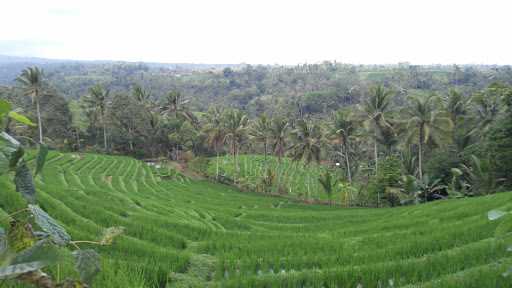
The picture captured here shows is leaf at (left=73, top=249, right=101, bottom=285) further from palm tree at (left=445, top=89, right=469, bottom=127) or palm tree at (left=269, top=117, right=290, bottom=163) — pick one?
palm tree at (left=445, top=89, right=469, bottom=127)

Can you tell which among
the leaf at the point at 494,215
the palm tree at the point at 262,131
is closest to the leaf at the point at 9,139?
the leaf at the point at 494,215

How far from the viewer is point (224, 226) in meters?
18.2

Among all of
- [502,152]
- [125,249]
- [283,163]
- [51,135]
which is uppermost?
[125,249]

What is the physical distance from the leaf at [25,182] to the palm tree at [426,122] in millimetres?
36366

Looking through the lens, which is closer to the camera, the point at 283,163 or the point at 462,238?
the point at 462,238

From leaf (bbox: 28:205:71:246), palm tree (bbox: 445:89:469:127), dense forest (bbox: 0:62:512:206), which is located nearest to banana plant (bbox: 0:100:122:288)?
leaf (bbox: 28:205:71:246)

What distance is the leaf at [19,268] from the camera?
51.5 inches

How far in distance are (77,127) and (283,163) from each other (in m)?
35.5

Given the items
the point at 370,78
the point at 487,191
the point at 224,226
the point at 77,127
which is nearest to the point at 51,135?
the point at 77,127

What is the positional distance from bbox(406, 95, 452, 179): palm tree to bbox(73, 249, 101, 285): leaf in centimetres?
3626

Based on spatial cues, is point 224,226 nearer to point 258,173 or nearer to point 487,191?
point 487,191

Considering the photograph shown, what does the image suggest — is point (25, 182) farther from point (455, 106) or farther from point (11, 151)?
point (455, 106)

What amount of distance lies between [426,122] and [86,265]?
37.0 m

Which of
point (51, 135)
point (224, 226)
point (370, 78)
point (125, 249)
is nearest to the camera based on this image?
point (125, 249)
